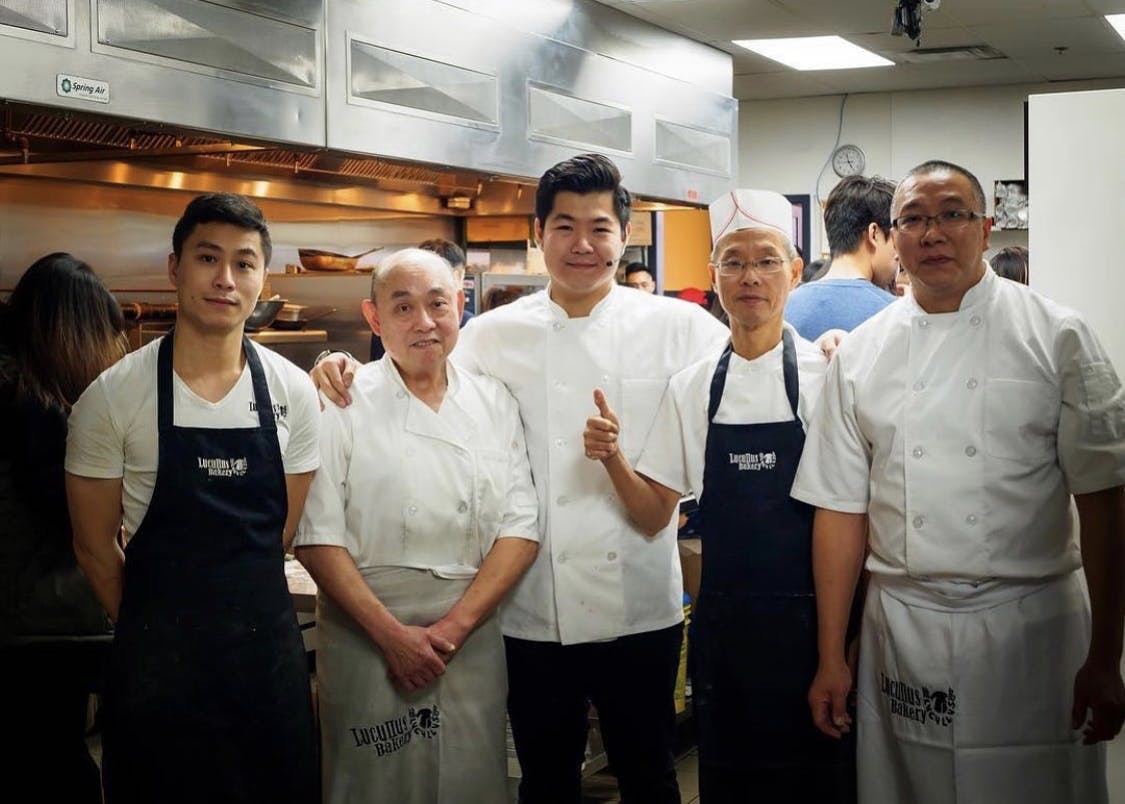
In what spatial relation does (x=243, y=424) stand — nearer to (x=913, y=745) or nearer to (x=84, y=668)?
(x=84, y=668)

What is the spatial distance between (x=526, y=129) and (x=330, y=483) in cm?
246

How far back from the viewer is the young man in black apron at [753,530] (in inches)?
101

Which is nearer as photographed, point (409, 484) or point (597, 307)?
point (409, 484)

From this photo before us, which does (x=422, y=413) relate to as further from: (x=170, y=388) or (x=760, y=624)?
(x=760, y=624)

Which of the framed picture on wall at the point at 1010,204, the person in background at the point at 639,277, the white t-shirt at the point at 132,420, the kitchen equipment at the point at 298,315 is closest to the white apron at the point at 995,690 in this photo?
the white t-shirt at the point at 132,420

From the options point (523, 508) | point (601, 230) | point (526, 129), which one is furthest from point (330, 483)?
point (526, 129)

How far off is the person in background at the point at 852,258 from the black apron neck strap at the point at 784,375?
85 centimetres

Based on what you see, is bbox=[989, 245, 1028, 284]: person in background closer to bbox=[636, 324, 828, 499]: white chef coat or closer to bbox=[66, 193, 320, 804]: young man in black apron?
bbox=[636, 324, 828, 499]: white chef coat

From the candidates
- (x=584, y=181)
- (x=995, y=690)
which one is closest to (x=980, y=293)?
(x=995, y=690)

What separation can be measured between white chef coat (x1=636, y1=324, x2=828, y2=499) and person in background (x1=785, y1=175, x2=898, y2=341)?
783 millimetres

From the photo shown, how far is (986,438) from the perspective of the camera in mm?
2352

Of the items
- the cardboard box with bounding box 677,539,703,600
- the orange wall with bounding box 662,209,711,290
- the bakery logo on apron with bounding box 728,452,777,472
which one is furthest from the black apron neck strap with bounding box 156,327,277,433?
the orange wall with bounding box 662,209,711,290

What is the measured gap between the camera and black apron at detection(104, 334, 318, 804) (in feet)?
7.61

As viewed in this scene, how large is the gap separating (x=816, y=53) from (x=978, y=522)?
523cm
